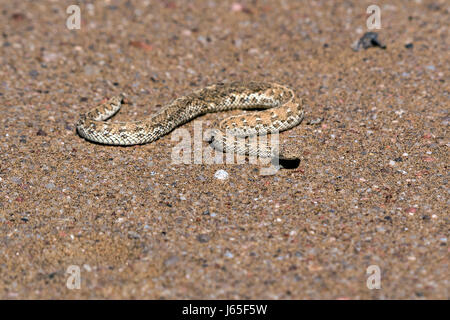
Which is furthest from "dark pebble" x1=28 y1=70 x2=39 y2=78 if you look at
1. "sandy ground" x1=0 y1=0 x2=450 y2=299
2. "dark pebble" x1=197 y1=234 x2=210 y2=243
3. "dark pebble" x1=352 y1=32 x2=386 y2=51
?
"dark pebble" x1=352 y1=32 x2=386 y2=51

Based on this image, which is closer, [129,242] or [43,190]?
[129,242]

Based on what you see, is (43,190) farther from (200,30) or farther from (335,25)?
(335,25)

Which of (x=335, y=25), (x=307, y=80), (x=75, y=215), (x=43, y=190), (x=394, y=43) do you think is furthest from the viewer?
(x=335, y=25)

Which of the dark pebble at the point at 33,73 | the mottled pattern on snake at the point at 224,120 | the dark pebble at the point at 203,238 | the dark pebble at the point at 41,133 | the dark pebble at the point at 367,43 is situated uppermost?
the dark pebble at the point at 367,43

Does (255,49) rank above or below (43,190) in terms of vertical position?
above

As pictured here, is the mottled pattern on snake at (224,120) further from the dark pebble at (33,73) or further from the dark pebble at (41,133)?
the dark pebble at (33,73)

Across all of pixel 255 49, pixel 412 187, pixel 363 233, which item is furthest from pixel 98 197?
pixel 255 49

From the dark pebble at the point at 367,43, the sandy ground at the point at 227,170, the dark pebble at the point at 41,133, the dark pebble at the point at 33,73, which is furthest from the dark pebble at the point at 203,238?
the dark pebble at the point at 367,43
